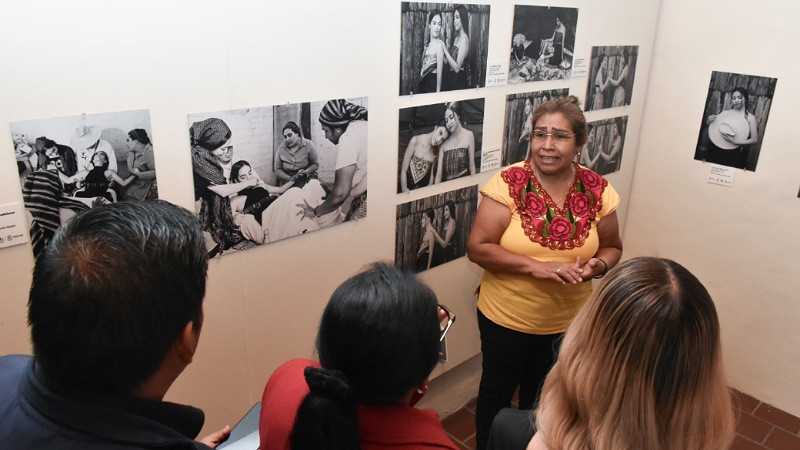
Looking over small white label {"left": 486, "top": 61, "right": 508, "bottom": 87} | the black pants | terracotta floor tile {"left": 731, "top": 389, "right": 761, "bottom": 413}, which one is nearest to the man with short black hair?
the black pants

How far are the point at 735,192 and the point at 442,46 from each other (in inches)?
85.7

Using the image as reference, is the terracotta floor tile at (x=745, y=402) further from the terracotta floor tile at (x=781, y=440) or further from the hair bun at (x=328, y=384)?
the hair bun at (x=328, y=384)

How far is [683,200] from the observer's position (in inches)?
152

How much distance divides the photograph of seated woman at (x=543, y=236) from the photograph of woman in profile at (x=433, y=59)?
1.57 feet

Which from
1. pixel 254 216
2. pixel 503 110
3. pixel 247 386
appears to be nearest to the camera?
pixel 254 216

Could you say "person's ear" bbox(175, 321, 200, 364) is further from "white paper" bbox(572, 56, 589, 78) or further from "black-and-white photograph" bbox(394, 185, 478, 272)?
"white paper" bbox(572, 56, 589, 78)

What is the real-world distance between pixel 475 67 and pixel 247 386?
175 centimetres

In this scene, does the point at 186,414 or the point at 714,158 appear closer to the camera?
the point at 186,414

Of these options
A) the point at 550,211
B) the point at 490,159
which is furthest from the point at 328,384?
the point at 490,159

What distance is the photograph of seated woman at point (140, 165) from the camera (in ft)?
5.96

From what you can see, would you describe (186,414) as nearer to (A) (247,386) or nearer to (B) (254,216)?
(B) (254,216)

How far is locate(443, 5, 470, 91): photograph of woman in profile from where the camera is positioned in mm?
2633

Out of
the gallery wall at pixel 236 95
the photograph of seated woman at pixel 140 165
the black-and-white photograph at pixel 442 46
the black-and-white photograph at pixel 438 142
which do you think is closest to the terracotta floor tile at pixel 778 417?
the gallery wall at pixel 236 95

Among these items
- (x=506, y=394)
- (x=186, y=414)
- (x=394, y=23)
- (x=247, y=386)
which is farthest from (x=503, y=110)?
(x=186, y=414)
